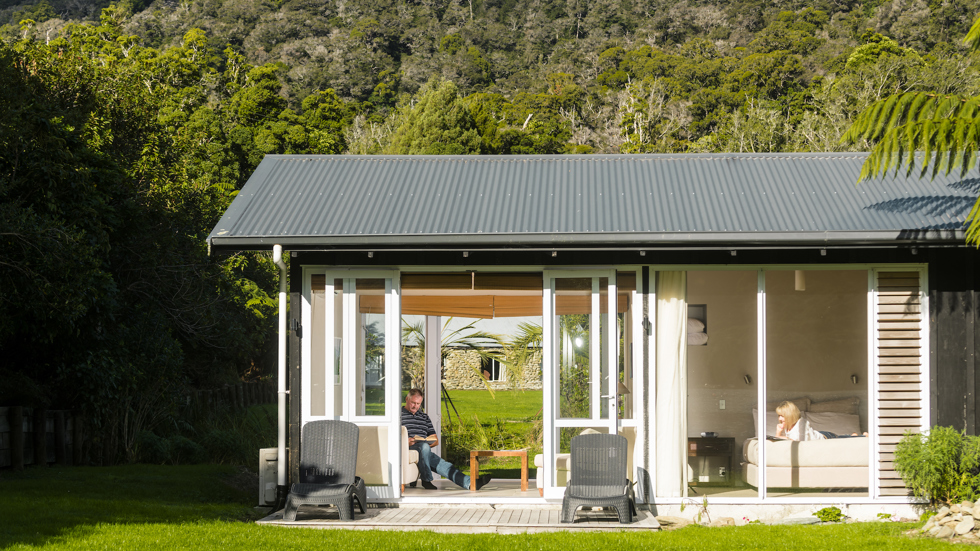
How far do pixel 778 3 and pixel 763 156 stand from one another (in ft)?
159

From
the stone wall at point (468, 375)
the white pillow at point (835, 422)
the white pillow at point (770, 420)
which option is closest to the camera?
the white pillow at point (835, 422)

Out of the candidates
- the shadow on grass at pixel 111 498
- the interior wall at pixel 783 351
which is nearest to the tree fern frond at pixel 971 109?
the interior wall at pixel 783 351

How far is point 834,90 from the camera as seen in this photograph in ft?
106

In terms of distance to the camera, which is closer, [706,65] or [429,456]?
[429,456]

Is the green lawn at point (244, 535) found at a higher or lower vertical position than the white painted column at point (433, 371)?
lower

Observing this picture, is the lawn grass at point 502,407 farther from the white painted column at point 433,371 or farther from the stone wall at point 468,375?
the white painted column at point 433,371

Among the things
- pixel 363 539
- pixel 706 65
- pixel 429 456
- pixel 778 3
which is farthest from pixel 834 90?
pixel 363 539

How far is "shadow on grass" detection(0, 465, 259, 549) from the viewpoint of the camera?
269 inches

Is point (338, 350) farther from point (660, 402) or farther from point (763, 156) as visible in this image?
point (763, 156)

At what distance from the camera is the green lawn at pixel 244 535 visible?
6.34m

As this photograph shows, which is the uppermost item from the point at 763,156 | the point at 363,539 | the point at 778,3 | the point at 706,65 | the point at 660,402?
the point at 778,3

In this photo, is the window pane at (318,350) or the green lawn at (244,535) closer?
the green lawn at (244,535)

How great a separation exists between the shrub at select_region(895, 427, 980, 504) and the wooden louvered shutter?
0.87 ft

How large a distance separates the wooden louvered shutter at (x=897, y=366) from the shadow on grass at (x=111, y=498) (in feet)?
18.4
